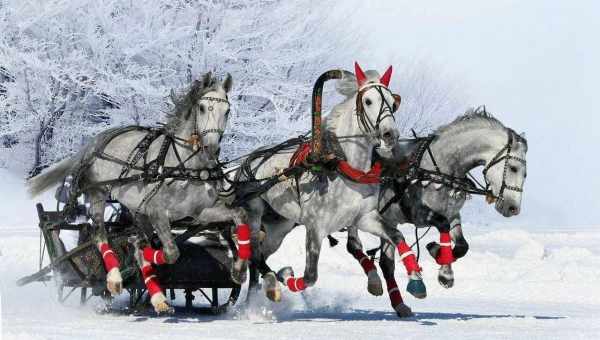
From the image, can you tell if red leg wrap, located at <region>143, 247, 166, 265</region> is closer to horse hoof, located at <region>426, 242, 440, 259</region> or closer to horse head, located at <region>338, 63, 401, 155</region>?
horse head, located at <region>338, 63, 401, 155</region>

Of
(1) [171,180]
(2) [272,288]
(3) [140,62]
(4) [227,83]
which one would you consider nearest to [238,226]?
(2) [272,288]

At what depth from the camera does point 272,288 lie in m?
10.1

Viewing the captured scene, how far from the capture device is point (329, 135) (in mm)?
10188

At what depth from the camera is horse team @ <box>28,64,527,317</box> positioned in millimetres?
9852

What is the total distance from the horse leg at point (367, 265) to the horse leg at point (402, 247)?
299 millimetres

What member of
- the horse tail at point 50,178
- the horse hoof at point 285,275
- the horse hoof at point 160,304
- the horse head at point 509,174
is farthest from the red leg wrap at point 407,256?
the horse tail at point 50,178

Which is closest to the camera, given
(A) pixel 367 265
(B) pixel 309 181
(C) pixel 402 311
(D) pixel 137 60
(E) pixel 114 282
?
(E) pixel 114 282

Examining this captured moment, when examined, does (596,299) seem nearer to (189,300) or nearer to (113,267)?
(189,300)

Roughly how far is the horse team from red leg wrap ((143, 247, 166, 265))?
0.04 feet

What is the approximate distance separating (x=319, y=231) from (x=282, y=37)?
66.6 ft

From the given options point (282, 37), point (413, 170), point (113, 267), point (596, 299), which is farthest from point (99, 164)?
point (282, 37)

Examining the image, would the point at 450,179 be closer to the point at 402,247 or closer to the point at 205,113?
the point at 402,247

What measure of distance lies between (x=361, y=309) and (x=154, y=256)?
356 cm

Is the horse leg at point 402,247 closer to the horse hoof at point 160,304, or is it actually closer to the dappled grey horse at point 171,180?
the dappled grey horse at point 171,180
